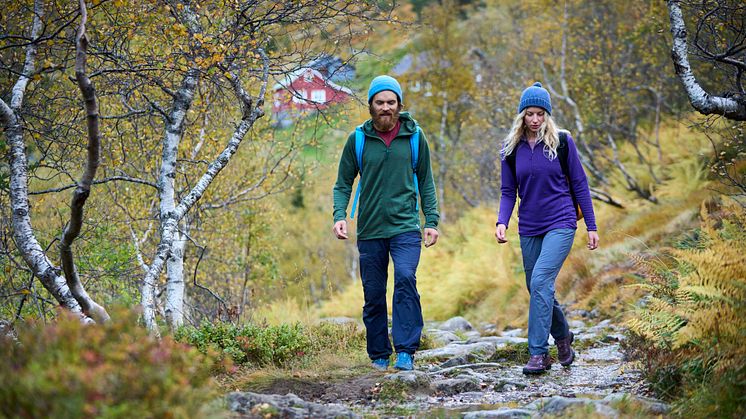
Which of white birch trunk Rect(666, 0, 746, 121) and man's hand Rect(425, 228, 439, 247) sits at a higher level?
white birch trunk Rect(666, 0, 746, 121)

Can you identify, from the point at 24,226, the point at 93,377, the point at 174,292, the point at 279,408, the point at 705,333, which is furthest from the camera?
the point at 174,292

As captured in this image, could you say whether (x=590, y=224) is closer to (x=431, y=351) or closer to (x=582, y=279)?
(x=431, y=351)

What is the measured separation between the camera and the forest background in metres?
5.75

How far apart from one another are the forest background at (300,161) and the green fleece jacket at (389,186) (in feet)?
4.58

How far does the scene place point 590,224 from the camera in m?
6.68

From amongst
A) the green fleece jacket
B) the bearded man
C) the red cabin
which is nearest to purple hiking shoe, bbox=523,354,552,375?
the bearded man

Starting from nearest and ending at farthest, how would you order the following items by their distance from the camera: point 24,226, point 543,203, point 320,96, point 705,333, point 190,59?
point 705,333, point 24,226, point 543,203, point 190,59, point 320,96

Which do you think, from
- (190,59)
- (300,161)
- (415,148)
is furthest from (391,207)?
(300,161)

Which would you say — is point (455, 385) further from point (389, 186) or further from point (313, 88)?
point (313, 88)

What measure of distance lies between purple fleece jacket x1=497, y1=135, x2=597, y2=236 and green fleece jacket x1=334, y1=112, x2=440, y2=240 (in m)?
0.79

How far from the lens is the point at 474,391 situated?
6.14 metres

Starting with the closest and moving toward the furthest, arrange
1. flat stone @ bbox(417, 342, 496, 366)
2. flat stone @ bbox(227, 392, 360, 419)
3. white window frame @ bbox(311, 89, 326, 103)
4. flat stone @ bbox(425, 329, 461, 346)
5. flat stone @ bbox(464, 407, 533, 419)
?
flat stone @ bbox(227, 392, 360, 419) < flat stone @ bbox(464, 407, 533, 419) < flat stone @ bbox(417, 342, 496, 366) < white window frame @ bbox(311, 89, 326, 103) < flat stone @ bbox(425, 329, 461, 346)

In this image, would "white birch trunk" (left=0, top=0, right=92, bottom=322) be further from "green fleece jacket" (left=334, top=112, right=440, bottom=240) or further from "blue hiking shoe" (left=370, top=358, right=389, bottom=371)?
"blue hiking shoe" (left=370, top=358, right=389, bottom=371)

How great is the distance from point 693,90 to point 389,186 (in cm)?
286
